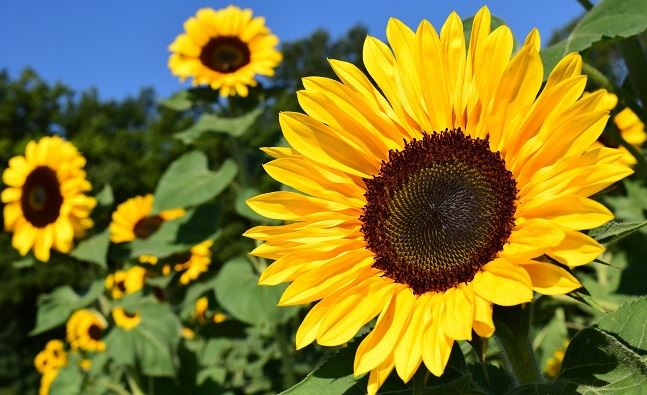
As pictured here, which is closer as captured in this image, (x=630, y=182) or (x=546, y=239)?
(x=546, y=239)

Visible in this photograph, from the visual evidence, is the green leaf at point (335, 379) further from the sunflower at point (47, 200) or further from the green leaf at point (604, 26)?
the sunflower at point (47, 200)

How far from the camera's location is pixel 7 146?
60.2 feet

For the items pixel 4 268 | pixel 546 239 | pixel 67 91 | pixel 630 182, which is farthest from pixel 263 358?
pixel 67 91

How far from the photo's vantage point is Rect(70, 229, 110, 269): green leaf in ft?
11.6

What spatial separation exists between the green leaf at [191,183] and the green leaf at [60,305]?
58 centimetres

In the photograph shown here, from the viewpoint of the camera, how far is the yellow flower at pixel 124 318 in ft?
12.4

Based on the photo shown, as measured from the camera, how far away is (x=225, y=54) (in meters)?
3.99

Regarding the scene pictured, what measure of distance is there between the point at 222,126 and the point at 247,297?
2.88ft

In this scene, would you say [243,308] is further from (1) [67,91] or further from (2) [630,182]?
(1) [67,91]

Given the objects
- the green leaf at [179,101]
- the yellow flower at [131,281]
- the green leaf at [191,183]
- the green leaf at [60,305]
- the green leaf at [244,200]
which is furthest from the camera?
the yellow flower at [131,281]

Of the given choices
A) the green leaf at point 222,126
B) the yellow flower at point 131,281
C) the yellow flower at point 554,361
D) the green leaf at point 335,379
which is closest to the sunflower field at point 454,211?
the green leaf at point 335,379

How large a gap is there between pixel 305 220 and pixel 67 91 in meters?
24.2

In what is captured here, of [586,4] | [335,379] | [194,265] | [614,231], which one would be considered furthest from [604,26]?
[194,265]

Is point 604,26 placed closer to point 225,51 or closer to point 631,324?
point 631,324
